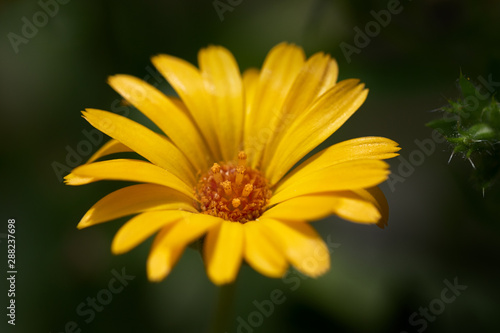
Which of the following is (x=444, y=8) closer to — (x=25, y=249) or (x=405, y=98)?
(x=405, y=98)

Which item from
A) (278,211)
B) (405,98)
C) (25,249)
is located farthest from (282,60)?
(25,249)

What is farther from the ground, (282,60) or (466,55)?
(282,60)

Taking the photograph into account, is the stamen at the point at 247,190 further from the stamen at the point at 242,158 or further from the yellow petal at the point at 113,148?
the yellow petal at the point at 113,148

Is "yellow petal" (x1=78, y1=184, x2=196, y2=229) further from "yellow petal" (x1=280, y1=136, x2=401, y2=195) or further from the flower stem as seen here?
"yellow petal" (x1=280, y1=136, x2=401, y2=195)

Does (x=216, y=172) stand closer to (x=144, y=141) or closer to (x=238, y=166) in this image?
(x=238, y=166)

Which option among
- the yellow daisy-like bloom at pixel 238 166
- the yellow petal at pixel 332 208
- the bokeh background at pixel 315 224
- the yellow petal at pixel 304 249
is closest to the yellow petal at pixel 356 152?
the yellow daisy-like bloom at pixel 238 166

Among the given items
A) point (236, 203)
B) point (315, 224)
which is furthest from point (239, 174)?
point (315, 224)
